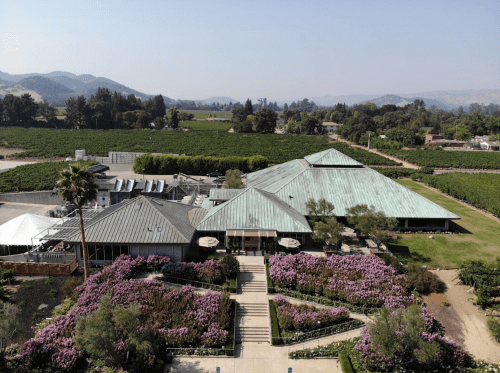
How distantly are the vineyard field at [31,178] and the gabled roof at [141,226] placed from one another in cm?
2868

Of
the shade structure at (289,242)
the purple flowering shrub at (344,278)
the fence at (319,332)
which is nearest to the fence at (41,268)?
the purple flowering shrub at (344,278)

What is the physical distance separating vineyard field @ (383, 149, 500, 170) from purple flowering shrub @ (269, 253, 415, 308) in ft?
219

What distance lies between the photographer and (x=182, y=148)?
105250 mm

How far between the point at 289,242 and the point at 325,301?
673 cm

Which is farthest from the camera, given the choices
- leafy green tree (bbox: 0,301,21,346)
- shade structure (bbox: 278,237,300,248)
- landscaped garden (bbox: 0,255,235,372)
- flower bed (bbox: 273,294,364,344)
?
shade structure (bbox: 278,237,300,248)

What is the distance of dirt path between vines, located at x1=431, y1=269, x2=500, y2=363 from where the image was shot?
24.9 m

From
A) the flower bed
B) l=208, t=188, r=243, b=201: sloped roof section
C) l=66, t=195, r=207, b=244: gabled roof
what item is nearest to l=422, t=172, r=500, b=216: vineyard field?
l=208, t=188, r=243, b=201: sloped roof section

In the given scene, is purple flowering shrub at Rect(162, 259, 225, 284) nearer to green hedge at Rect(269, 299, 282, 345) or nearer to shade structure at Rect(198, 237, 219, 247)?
shade structure at Rect(198, 237, 219, 247)

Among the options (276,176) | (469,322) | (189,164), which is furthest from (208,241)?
(189,164)

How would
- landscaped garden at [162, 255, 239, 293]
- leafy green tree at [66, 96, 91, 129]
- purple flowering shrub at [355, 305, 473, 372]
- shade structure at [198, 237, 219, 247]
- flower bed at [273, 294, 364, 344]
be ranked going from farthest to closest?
leafy green tree at [66, 96, 91, 129] < shade structure at [198, 237, 219, 247] < landscaped garden at [162, 255, 239, 293] < flower bed at [273, 294, 364, 344] < purple flowering shrub at [355, 305, 473, 372]

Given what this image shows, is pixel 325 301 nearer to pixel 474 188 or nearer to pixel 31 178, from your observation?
pixel 474 188

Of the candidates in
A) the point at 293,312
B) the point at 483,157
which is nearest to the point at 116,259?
the point at 293,312

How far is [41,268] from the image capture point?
103 ft

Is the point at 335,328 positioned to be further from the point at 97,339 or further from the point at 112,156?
the point at 112,156
